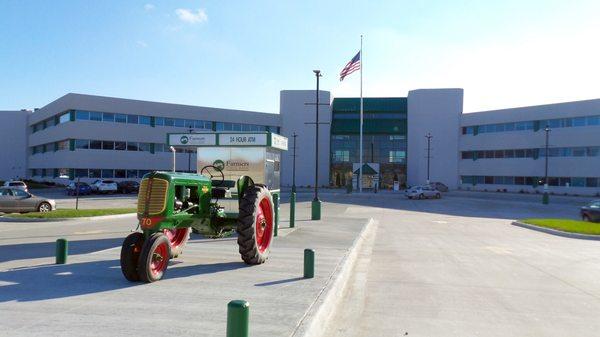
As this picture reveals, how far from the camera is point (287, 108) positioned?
231 feet

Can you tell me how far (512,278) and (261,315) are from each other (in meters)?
6.37

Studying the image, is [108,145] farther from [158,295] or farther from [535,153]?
[158,295]

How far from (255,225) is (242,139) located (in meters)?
7.33

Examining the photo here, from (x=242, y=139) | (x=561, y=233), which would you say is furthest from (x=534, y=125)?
(x=242, y=139)

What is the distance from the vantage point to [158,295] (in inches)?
278

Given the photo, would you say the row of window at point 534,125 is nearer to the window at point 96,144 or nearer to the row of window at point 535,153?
the row of window at point 535,153

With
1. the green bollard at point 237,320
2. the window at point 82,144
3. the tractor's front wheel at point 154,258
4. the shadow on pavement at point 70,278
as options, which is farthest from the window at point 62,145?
the green bollard at point 237,320

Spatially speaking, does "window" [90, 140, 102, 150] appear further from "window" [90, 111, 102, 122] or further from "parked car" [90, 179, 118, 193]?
"parked car" [90, 179, 118, 193]

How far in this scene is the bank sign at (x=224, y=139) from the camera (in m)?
16.1

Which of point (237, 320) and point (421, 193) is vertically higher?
point (237, 320)

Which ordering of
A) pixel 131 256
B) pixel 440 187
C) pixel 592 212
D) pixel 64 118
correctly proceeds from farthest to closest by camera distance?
1. pixel 440 187
2. pixel 64 118
3. pixel 592 212
4. pixel 131 256

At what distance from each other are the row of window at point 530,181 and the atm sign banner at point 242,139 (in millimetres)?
50286

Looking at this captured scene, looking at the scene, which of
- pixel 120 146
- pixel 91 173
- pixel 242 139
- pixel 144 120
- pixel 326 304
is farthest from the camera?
pixel 144 120

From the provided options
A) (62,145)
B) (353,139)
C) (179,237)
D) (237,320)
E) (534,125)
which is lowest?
(179,237)
